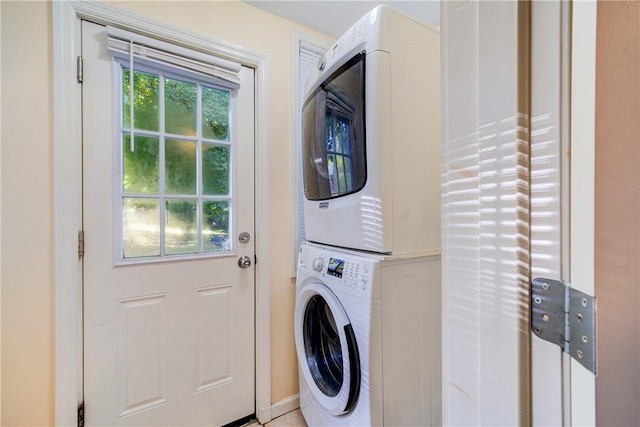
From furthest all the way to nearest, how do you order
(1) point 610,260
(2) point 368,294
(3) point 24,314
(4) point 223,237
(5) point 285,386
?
1. (5) point 285,386
2. (4) point 223,237
3. (3) point 24,314
4. (2) point 368,294
5. (1) point 610,260

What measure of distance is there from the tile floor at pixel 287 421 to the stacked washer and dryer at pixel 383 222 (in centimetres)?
43

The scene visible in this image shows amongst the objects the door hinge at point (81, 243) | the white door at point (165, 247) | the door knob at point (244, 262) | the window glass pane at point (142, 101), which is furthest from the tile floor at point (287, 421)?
the window glass pane at point (142, 101)

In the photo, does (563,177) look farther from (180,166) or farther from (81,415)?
(81,415)

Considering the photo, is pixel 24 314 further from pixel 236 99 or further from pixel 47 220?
pixel 236 99

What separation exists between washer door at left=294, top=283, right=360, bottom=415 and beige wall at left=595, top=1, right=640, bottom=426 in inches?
29.2

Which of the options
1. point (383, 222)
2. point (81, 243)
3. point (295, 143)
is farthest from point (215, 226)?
point (383, 222)

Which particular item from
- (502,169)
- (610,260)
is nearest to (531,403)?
(610,260)

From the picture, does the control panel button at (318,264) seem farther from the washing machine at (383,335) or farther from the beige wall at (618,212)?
the beige wall at (618,212)

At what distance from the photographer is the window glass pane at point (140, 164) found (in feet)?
4.30

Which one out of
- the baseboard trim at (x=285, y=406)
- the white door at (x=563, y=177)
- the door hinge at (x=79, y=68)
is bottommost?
the baseboard trim at (x=285, y=406)

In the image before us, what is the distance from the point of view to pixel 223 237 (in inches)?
60.5

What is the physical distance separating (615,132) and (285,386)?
5.99ft

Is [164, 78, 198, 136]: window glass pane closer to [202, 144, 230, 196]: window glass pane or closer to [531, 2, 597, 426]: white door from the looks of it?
[202, 144, 230, 196]: window glass pane

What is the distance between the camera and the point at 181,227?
1431 millimetres
